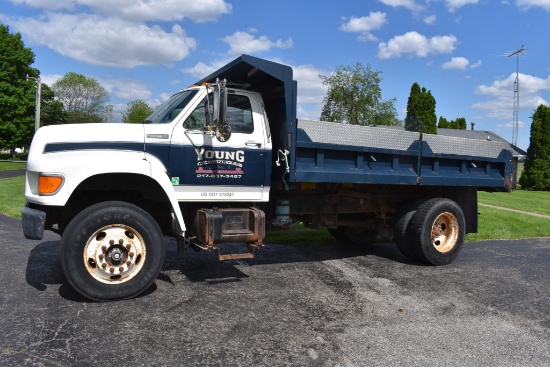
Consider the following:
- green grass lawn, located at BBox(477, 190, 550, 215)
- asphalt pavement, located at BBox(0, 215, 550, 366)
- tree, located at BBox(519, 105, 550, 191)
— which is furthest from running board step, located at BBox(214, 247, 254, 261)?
tree, located at BBox(519, 105, 550, 191)

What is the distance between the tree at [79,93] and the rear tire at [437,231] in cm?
6692

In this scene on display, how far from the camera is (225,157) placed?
5.82 metres

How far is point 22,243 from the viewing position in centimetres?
784

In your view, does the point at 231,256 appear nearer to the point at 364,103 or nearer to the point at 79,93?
the point at 364,103

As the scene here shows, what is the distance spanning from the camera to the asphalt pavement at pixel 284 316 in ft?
12.6

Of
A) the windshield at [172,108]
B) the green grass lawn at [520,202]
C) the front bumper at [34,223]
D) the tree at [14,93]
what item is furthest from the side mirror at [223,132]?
the tree at [14,93]

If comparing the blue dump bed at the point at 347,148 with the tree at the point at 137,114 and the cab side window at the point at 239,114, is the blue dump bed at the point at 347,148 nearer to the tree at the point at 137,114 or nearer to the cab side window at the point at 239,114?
the cab side window at the point at 239,114

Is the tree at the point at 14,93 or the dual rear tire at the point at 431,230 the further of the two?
the tree at the point at 14,93

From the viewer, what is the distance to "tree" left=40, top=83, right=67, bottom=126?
6141 centimetres

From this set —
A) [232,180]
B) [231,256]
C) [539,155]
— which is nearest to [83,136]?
[232,180]

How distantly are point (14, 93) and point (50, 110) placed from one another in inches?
810

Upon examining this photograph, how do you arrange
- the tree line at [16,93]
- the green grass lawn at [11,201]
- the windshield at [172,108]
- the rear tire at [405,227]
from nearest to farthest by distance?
1. the windshield at [172,108]
2. the rear tire at [405,227]
3. the green grass lawn at [11,201]
4. the tree line at [16,93]

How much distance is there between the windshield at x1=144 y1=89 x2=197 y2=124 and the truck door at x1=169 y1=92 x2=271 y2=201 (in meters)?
0.18

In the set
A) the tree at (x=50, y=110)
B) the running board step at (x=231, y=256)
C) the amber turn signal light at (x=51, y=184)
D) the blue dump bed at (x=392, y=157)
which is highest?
the tree at (x=50, y=110)
